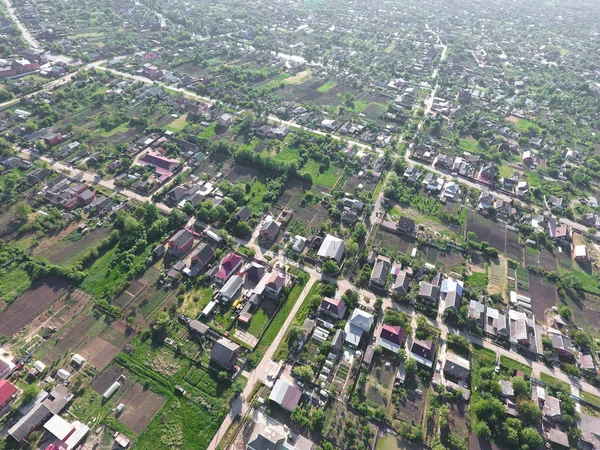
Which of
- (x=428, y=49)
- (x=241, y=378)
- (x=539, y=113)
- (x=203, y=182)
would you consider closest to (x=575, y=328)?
(x=241, y=378)

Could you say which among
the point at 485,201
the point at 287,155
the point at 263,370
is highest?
the point at 485,201

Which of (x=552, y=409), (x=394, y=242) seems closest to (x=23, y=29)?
(x=394, y=242)

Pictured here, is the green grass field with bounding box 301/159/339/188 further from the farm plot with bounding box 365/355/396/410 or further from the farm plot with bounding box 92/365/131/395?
the farm plot with bounding box 92/365/131/395

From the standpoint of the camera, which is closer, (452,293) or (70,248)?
(452,293)

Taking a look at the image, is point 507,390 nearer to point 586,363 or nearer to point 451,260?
point 586,363

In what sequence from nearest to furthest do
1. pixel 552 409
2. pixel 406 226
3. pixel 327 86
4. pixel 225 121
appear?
pixel 552 409 → pixel 406 226 → pixel 225 121 → pixel 327 86

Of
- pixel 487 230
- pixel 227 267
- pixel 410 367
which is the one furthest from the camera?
pixel 487 230

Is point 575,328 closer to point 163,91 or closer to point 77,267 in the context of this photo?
point 77,267
